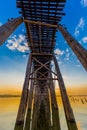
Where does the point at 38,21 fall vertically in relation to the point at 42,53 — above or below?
below

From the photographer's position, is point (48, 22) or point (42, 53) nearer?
point (48, 22)

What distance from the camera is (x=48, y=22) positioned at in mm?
7309

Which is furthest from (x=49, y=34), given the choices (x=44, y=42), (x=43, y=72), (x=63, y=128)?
(x=63, y=128)

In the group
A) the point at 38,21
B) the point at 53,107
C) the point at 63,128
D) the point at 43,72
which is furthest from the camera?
the point at 63,128

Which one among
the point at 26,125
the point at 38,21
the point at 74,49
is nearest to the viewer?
the point at 74,49

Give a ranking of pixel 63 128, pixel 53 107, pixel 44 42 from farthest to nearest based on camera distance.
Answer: pixel 63 128
pixel 53 107
pixel 44 42

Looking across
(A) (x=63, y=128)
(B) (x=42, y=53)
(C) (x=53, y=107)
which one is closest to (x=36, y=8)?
(B) (x=42, y=53)

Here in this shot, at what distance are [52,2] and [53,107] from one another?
7.91 m

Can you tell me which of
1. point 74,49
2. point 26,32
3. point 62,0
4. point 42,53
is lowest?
point 74,49

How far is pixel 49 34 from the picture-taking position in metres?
8.67

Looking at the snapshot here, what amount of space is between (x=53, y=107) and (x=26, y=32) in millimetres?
6103

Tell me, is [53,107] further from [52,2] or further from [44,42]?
[52,2]

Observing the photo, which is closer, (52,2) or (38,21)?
(52,2)

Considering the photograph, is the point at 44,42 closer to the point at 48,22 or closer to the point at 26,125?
the point at 48,22
